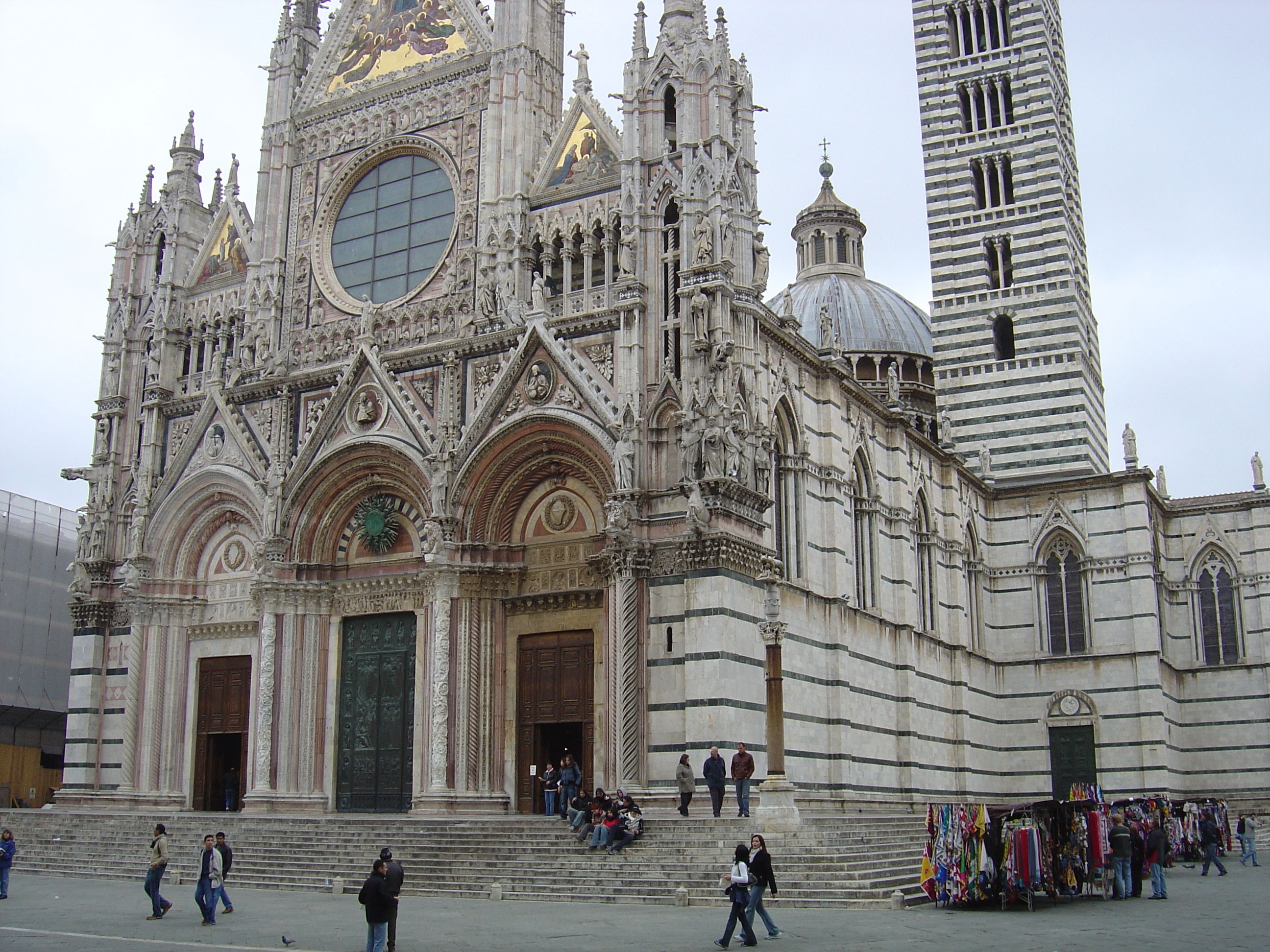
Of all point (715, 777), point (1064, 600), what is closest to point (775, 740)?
point (715, 777)

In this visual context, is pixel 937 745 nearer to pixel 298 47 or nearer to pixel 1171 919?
pixel 1171 919

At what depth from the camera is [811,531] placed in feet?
93.2

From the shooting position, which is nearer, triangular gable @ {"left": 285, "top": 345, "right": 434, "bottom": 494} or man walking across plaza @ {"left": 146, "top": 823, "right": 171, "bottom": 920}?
man walking across plaza @ {"left": 146, "top": 823, "right": 171, "bottom": 920}

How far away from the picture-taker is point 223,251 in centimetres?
3266

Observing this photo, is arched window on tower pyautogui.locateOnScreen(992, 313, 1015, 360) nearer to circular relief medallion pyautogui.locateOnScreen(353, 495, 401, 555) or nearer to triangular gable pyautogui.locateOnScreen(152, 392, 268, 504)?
circular relief medallion pyautogui.locateOnScreen(353, 495, 401, 555)

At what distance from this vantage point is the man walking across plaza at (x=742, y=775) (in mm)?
20906

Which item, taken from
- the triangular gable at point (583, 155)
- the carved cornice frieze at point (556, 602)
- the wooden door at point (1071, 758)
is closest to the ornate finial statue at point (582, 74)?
the triangular gable at point (583, 155)

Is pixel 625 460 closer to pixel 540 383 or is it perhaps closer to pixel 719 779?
pixel 540 383

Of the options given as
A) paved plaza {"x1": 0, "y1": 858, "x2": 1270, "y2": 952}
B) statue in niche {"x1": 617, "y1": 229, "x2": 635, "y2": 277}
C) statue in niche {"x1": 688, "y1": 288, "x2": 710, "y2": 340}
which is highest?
statue in niche {"x1": 617, "y1": 229, "x2": 635, "y2": 277}

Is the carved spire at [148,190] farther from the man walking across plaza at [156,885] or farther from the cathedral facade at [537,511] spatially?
the man walking across plaza at [156,885]

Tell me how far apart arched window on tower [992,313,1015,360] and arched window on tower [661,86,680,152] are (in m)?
18.6

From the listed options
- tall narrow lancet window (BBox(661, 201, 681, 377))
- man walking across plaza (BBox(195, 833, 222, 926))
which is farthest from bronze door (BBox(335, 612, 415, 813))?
man walking across plaza (BBox(195, 833, 222, 926))

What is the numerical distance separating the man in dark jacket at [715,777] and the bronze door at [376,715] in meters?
7.97

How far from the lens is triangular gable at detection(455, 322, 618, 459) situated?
25484 millimetres
